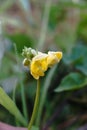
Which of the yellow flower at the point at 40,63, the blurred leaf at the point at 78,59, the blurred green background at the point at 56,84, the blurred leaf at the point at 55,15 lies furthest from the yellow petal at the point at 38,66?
the blurred leaf at the point at 55,15

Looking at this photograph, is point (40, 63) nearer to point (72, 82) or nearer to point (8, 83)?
point (72, 82)

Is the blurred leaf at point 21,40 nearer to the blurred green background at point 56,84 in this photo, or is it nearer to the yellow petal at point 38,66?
the blurred green background at point 56,84

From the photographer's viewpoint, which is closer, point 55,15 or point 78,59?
point 78,59

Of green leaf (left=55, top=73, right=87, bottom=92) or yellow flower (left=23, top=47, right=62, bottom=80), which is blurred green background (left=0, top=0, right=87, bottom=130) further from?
yellow flower (left=23, top=47, right=62, bottom=80)

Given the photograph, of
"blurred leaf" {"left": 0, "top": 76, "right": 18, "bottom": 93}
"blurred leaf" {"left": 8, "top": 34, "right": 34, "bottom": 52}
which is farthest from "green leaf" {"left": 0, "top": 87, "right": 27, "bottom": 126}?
"blurred leaf" {"left": 8, "top": 34, "right": 34, "bottom": 52}

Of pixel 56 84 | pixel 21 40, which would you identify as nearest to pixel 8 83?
pixel 56 84

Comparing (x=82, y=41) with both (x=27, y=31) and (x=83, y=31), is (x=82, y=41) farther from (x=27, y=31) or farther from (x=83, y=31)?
(x=27, y=31)

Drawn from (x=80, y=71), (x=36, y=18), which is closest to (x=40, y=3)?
(x=36, y=18)

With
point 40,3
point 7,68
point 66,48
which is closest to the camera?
point 7,68
